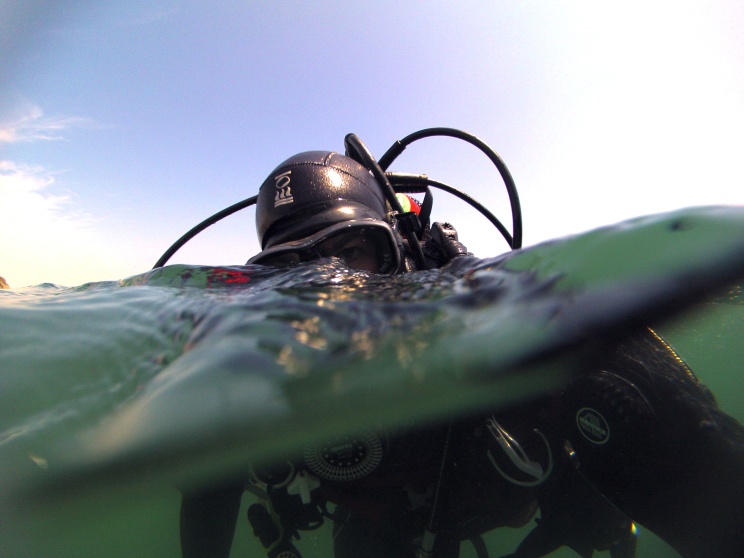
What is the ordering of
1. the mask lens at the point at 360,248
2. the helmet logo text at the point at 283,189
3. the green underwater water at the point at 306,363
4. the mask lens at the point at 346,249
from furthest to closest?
the helmet logo text at the point at 283,189
the mask lens at the point at 360,248
the mask lens at the point at 346,249
the green underwater water at the point at 306,363

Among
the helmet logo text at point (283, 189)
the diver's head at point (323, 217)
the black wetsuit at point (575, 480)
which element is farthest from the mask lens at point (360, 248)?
the black wetsuit at point (575, 480)

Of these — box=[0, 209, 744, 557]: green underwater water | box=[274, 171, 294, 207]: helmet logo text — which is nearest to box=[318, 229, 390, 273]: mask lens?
box=[274, 171, 294, 207]: helmet logo text

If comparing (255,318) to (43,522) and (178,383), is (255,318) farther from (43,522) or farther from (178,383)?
(43,522)

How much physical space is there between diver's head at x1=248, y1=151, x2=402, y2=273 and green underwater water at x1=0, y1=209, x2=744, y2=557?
805 mm

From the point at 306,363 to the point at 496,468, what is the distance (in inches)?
55.9

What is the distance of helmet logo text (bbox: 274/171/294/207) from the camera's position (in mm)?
2674

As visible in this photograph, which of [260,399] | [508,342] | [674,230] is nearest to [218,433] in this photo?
[260,399]

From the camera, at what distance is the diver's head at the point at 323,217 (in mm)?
2324

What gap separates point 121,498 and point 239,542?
660 cm

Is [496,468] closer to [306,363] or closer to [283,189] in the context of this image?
[306,363]

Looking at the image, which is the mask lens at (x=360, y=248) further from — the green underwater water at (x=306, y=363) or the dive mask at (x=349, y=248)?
the green underwater water at (x=306, y=363)

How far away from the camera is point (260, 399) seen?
114 cm

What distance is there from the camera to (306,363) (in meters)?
1.16

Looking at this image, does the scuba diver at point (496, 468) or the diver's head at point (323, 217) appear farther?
the diver's head at point (323, 217)
